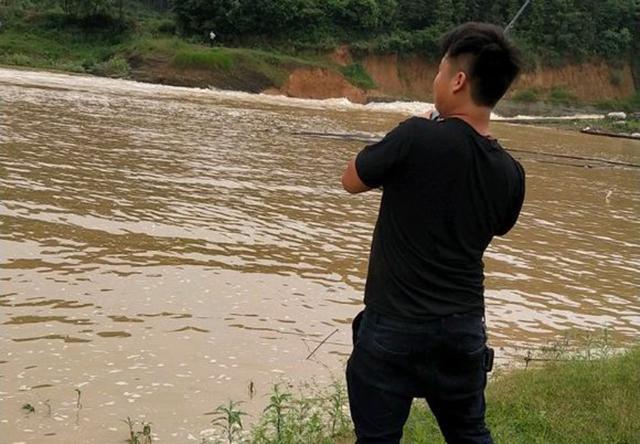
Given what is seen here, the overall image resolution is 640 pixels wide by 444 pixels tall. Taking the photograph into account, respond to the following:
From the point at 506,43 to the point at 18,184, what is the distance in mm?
10089

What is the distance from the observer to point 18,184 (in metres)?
11.5

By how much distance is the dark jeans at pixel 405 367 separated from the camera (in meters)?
2.92

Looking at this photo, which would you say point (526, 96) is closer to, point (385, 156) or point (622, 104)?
point (622, 104)

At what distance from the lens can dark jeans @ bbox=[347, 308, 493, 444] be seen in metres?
2.92

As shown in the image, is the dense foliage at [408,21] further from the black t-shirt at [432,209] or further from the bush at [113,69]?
the black t-shirt at [432,209]

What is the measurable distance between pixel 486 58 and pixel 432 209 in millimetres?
632

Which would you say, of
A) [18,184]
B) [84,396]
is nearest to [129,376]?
[84,396]

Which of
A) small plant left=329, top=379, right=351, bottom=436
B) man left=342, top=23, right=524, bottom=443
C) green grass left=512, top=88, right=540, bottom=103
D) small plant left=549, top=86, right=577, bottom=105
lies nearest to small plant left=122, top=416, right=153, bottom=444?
small plant left=329, top=379, right=351, bottom=436

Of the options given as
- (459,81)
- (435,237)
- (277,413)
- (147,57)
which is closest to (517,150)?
(277,413)

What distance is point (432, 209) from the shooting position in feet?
9.49

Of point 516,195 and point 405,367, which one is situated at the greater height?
point 516,195

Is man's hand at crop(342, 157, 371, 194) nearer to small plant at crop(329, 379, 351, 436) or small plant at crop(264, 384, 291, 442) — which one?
small plant at crop(264, 384, 291, 442)

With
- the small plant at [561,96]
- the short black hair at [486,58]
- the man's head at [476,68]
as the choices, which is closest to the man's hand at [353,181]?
the man's head at [476,68]

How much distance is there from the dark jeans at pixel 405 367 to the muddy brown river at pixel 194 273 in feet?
7.04
